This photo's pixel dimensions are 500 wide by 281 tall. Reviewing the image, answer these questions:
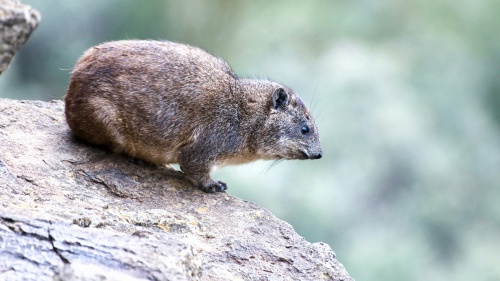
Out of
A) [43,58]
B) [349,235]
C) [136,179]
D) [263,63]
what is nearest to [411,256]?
[349,235]

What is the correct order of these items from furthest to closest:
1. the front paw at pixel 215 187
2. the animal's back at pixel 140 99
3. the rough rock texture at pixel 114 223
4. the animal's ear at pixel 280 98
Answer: the animal's ear at pixel 280 98, the front paw at pixel 215 187, the animal's back at pixel 140 99, the rough rock texture at pixel 114 223

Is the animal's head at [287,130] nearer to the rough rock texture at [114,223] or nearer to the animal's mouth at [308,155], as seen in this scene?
the animal's mouth at [308,155]

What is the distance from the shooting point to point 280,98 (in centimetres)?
918

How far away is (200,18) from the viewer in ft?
46.1

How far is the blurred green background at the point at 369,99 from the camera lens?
12.1 meters

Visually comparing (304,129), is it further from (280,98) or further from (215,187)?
(215,187)

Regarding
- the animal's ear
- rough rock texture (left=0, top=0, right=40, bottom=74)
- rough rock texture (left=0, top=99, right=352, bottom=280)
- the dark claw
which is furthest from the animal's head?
rough rock texture (left=0, top=0, right=40, bottom=74)

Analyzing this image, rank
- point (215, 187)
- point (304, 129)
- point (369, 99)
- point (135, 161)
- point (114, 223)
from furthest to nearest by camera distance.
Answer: point (369, 99)
point (304, 129)
point (215, 187)
point (135, 161)
point (114, 223)

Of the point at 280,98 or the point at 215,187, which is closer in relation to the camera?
the point at 215,187

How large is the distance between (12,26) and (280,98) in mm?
3236

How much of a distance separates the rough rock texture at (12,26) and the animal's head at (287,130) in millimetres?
2994

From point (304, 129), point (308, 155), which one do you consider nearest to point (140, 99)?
point (304, 129)

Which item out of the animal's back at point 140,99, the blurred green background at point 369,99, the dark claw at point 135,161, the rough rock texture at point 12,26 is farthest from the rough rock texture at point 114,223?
the blurred green background at point 369,99

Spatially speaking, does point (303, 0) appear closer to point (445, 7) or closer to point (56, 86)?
point (445, 7)
